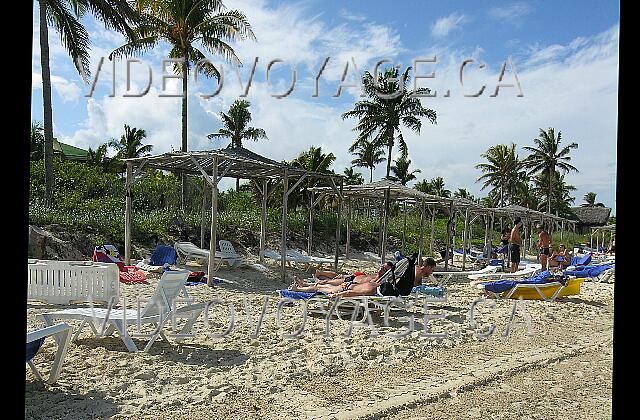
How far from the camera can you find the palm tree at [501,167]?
4525 cm

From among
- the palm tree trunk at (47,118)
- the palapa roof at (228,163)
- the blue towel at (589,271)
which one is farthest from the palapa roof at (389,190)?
the palm tree trunk at (47,118)

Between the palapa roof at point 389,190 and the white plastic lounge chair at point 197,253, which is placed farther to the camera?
the palapa roof at point 389,190

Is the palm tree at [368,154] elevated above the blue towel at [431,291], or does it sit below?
above

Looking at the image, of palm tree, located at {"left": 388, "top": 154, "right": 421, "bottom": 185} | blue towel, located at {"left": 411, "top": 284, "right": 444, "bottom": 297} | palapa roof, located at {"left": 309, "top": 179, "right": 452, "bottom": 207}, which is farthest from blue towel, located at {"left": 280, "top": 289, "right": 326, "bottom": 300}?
palm tree, located at {"left": 388, "top": 154, "right": 421, "bottom": 185}

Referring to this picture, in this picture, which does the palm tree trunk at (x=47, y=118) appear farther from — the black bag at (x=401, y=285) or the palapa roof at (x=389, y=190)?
the black bag at (x=401, y=285)

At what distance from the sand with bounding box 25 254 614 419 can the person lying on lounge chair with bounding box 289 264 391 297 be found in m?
0.46

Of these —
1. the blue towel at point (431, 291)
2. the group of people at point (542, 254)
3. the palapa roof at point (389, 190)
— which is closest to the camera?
the blue towel at point (431, 291)

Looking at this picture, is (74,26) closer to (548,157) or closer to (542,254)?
(542,254)

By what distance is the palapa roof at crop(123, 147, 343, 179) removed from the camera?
34.6 ft

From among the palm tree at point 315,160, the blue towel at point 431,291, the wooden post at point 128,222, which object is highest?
the palm tree at point 315,160

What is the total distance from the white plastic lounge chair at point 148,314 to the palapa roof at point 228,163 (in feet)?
16.1

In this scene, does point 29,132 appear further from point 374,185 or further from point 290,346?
point 374,185
